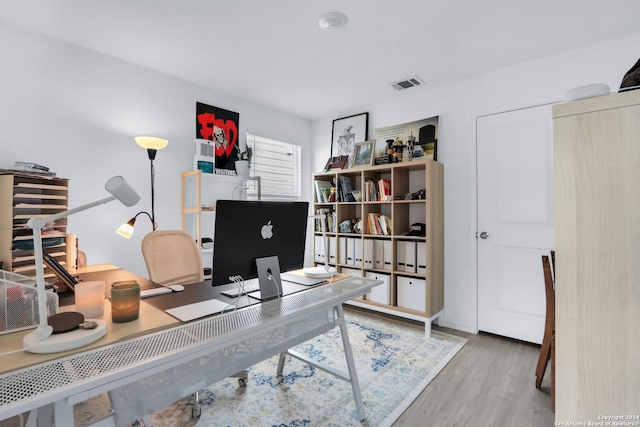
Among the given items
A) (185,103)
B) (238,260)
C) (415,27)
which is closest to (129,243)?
(185,103)

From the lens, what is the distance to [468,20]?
2.15m

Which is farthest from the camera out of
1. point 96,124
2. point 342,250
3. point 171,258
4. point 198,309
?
point 342,250

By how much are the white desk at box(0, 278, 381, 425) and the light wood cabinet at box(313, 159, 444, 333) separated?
1.60m

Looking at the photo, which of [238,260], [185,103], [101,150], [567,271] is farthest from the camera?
[185,103]

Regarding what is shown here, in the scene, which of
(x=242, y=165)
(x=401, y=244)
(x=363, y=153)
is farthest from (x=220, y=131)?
(x=401, y=244)

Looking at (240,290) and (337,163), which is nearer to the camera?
(240,290)

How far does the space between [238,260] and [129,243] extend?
2.03m

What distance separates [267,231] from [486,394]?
183cm

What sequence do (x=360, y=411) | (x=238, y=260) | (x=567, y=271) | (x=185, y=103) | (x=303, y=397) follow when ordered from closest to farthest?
(x=567, y=271)
(x=238, y=260)
(x=360, y=411)
(x=303, y=397)
(x=185, y=103)

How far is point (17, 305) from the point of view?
102 centimetres

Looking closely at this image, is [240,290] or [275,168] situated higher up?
[275,168]

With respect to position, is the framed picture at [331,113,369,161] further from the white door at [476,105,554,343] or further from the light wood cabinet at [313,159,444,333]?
the white door at [476,105,554,343]

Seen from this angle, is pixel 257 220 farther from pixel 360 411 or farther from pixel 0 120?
pixel 0 120

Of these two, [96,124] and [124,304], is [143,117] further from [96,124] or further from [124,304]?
[124,304]
